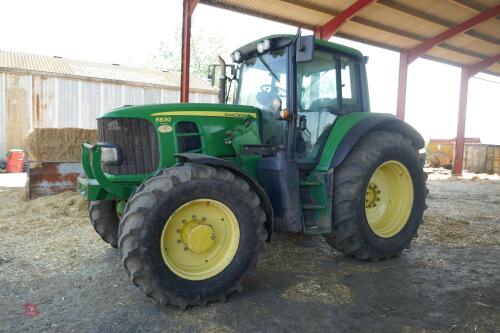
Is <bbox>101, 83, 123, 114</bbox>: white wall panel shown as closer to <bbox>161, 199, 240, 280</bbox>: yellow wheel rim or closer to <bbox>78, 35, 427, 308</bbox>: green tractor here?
<bbox>78, 35, 427, 308</bbox>: green tractor

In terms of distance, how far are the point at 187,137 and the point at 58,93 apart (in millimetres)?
16016

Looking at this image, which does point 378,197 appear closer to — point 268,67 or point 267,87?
point 267,87

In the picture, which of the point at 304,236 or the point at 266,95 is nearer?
the point at 266,95

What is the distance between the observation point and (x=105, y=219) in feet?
13.8

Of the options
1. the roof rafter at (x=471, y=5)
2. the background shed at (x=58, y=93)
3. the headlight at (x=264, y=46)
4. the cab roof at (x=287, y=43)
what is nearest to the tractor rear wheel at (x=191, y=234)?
the headlight at (x=264, y=46)

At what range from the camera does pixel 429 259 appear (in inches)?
171

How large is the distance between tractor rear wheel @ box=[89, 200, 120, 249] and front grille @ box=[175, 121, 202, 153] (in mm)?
1086

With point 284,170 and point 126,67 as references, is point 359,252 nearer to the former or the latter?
point 284,170

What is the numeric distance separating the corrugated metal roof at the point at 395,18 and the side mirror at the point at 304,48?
5666 millimetres

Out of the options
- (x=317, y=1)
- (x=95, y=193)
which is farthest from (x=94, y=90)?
(x=95, y=193)

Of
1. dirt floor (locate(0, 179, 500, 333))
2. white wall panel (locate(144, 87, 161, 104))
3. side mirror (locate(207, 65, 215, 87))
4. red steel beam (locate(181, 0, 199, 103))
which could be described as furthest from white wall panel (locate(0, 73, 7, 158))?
side mirror (locate(207, 65, 215, 87))

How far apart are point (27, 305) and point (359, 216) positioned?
2882 millimetres

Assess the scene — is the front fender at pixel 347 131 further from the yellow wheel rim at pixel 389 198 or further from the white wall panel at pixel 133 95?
the white wall panel at pixel 133 95

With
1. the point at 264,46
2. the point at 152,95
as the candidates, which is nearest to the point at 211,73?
the point at 264,46
